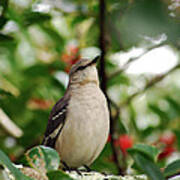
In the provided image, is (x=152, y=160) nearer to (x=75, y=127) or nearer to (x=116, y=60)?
(x=75, y=127)

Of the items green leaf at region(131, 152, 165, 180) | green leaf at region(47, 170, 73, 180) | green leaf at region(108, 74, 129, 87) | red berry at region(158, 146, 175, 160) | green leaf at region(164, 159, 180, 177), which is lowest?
red berry at region(158, 146, 175, 160)

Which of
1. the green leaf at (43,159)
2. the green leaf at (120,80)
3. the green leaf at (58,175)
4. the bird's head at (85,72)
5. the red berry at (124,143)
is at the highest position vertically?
the green leaf at (58,175)

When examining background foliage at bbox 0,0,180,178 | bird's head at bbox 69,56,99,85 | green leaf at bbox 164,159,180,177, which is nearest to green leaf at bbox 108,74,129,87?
background foliage at bbox 0,0,180,178

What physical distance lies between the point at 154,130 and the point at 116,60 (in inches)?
33.6

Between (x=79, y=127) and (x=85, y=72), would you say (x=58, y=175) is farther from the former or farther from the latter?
(x=85, y=72)

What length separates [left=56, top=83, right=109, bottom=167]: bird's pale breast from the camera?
2783mm

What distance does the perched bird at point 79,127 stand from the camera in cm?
279

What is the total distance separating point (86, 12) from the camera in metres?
3.18

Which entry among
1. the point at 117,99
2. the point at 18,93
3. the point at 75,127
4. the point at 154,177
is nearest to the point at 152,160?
the point at 154,177

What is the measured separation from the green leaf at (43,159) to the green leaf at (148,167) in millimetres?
266

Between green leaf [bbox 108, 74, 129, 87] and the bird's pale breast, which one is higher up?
the bird's pale breast

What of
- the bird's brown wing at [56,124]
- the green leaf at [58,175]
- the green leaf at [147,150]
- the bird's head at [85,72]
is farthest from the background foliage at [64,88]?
the green leaf at [58,175]

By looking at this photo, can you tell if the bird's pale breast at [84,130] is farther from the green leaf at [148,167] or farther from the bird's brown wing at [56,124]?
the green leaf at [148,167]

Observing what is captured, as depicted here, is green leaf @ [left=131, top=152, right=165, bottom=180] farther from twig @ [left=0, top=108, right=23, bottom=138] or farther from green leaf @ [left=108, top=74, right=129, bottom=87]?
green leaf @ [left=108, top=74, right=129, bottom=87]
